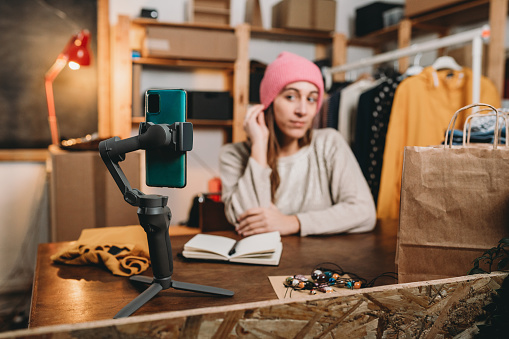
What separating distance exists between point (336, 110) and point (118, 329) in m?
2.64

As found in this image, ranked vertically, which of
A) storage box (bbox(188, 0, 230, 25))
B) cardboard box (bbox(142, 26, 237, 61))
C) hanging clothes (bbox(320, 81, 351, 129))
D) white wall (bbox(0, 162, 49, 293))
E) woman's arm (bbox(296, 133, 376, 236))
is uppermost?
storage box (bbox(188, 0, 230, 25))

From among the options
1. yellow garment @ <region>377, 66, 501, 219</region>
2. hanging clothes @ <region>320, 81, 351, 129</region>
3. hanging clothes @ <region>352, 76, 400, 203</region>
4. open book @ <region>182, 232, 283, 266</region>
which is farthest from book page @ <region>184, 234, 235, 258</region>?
hanging clothes @ <region>320, 81, 351, 129</region>

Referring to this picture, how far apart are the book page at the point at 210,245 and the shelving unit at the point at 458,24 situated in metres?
1.86

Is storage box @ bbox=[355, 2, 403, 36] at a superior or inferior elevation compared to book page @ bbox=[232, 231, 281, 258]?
superior

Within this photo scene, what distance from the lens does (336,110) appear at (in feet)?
9.65

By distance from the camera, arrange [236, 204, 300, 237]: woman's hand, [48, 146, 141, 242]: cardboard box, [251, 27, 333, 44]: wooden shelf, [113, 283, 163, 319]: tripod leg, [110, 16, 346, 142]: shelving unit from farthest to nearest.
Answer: [251, 27, 333, 44]: wooden shelf → [110, 16, 346, 142]: shelving unit → [48, 146, 141, 242]: cardboard box → [236, 204, 300, 237]: woman's hand → [113, 283, 163, 319]: tripod leg

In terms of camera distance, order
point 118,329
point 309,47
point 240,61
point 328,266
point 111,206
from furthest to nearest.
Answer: point 309,47 → point 240,61 → point 111,206 → point 328,266 → point 118,329

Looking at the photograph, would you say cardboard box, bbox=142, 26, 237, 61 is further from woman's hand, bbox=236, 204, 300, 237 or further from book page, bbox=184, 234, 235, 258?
book page, bbox=184, 234, 235, 258

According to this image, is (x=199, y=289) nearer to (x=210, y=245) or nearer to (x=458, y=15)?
(x=210, y=245)

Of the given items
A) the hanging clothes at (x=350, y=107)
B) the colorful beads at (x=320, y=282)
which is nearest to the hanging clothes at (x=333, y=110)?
the hanging clothes at (x=350, y=107)

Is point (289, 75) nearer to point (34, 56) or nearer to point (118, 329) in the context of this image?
point (118, 329)

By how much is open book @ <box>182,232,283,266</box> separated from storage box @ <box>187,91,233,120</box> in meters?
2.22

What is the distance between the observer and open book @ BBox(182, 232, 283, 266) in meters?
1.04

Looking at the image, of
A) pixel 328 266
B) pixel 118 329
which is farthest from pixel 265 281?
pixel 118 329
